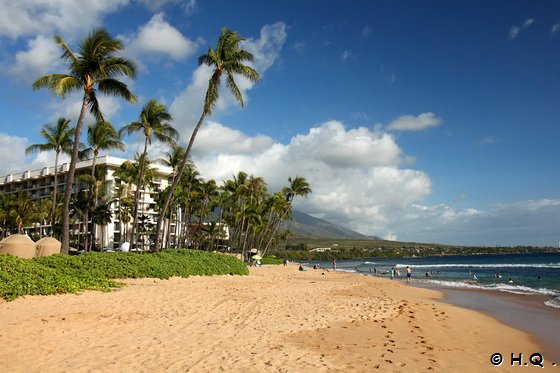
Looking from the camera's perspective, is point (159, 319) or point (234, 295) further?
point (234, 295)

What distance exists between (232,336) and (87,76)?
56.9 feet

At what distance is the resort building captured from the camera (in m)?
62.8

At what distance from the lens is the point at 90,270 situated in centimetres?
1627

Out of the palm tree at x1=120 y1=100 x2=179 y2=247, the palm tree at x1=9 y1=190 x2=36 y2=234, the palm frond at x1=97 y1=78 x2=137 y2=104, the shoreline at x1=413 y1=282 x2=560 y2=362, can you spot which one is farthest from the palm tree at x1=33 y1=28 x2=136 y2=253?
the palm tree at x1=9 y1=190 x2=36 y2=234

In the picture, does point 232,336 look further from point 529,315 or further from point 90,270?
point 529,315

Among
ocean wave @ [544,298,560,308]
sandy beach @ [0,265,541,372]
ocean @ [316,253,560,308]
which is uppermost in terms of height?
sandy beach @ [0,265,541,372]

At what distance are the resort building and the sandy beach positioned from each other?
169 feet

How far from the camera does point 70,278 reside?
46.8 feet

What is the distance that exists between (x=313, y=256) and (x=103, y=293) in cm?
13631

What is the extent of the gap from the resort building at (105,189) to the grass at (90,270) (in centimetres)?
3959

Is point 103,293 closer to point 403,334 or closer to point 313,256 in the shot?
point 403,334

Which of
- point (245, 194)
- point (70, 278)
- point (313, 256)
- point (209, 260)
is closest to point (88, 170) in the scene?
point (245, 194)

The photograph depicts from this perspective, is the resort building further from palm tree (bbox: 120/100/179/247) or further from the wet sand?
the wet sand

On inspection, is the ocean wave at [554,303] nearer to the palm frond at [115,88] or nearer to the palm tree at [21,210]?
the palm frond at [115,88]
